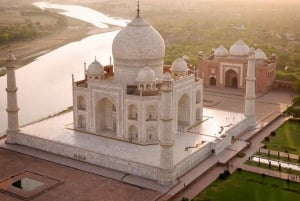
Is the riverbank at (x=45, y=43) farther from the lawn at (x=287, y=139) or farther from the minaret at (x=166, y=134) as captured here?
the minaret at (x=166, y=134)

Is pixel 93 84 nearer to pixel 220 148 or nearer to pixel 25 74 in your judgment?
pixel 220 148

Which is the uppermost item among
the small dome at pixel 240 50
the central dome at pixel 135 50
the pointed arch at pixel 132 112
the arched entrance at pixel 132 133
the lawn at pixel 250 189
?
the central dome at pixel 135 50

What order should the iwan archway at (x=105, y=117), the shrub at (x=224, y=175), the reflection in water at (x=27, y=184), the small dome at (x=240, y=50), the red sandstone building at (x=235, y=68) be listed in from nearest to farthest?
the reflection in water at (x=27, y=184) < the shrub at (x=224, y=175) < the iwan archway at (x=105, y=117) < the red sandstone building at (x=235, y=68) < the small dome at (x=240, y=50)

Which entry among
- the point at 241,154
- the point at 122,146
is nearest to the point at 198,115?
the point at 241,154

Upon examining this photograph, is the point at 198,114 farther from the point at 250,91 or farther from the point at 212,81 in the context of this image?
the point at 212,81

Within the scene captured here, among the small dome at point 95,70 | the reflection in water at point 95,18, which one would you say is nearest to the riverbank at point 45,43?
the reflection in water at point 95,18

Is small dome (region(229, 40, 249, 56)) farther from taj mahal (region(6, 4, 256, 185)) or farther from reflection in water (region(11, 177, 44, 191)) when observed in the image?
reflection in water (region(11, 177, 44, 191))

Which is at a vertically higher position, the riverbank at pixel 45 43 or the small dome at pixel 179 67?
the small dome at pixel 179 67

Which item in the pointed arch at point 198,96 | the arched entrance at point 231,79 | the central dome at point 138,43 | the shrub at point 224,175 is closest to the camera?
the shrub at point 224,175
